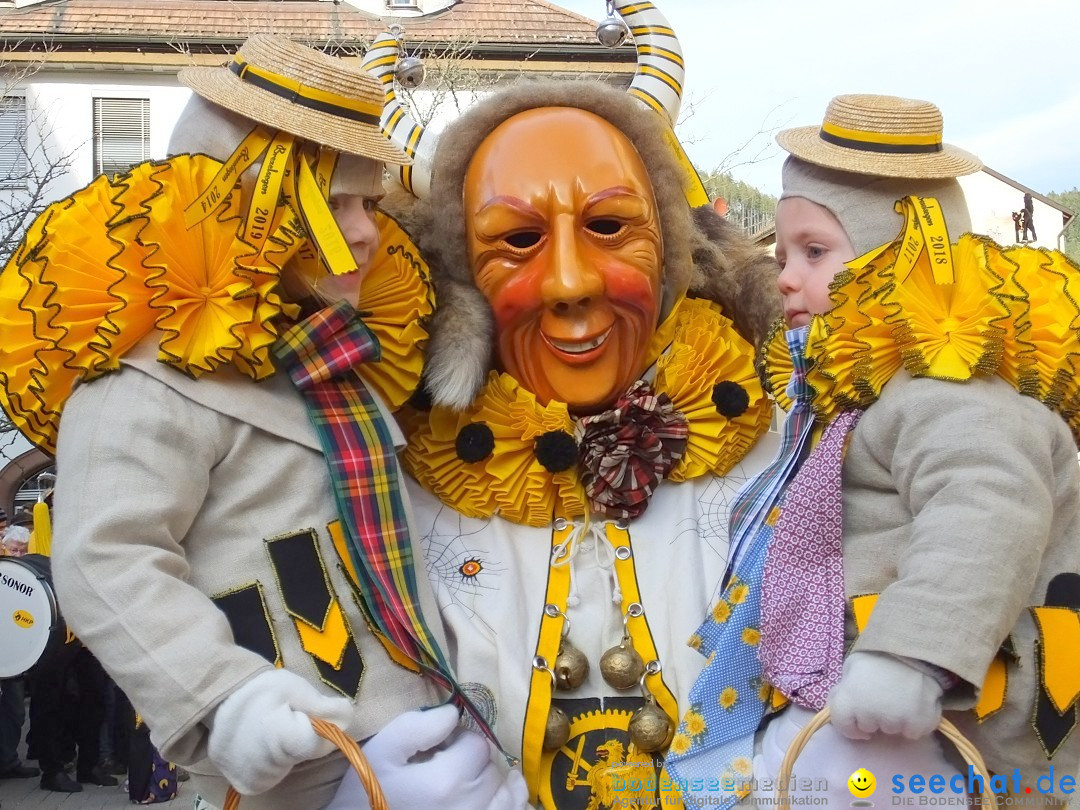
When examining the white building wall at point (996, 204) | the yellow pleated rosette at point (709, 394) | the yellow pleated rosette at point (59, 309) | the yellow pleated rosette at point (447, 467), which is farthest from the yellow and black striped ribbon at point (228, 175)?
the white building wall at point (996, 204)

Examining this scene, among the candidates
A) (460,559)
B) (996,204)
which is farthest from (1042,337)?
(996,204)

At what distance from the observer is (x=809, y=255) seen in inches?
103

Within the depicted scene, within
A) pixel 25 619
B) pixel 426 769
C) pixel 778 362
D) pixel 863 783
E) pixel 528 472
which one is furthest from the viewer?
pixel 25 619

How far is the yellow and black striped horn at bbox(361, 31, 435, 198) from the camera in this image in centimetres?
325

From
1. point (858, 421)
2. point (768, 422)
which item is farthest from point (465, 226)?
point (858, 421)

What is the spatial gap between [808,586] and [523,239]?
1.18m

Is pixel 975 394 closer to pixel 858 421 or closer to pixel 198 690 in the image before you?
pixel 858 421

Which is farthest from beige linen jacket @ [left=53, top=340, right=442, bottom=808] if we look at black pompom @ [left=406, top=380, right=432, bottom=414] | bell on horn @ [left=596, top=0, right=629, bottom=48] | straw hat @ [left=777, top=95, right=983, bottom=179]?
bell on horn @ [left=596, top=0, right=629, bottom=48]

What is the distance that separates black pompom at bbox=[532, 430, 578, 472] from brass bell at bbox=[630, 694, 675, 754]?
624 millimetres

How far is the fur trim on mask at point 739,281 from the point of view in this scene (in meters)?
3.13

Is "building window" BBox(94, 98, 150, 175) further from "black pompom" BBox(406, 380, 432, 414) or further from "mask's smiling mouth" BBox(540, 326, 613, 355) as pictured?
"mask's smiling mouth" BBox(540, 326, 613, 355)

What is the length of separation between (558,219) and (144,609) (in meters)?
Answer: 1.41

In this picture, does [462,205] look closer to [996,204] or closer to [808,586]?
[808,586]

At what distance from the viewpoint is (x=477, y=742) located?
2.30 metres
